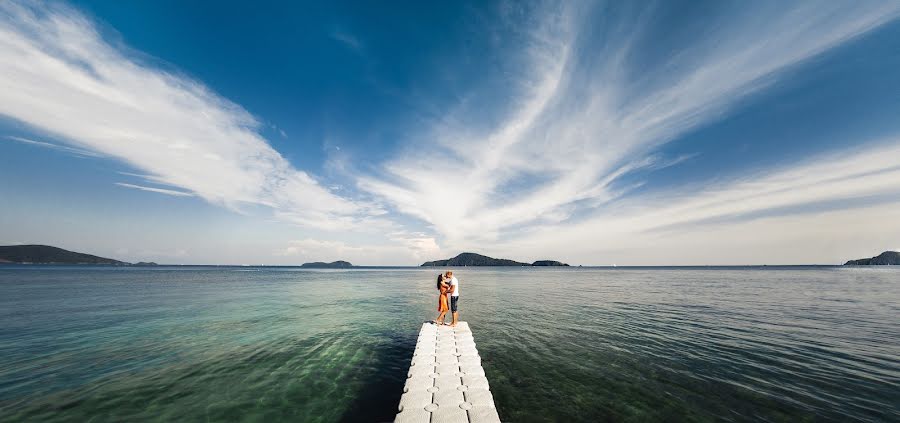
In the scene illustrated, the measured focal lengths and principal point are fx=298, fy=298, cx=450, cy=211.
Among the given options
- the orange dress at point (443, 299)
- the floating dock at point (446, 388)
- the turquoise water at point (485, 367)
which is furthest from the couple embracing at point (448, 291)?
the floating dock at point (446, 388)

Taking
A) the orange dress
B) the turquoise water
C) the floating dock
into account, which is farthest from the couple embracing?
the floating dock

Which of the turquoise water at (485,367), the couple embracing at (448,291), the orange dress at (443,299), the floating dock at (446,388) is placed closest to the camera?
the floating dock at (446,388)

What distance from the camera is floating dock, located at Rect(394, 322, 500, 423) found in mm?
8148

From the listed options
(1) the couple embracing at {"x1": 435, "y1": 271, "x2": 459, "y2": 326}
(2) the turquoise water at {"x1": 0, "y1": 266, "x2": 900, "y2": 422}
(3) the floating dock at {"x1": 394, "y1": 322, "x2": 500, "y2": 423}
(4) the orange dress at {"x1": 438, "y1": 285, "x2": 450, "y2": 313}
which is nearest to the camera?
(3) the floating dock at {"x1": 394, "y1": 322, "x2": 500, "y2": 423}

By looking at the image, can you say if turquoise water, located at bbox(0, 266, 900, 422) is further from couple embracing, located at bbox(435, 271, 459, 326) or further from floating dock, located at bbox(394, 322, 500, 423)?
couple embracing, located at bbox(435, 271, 459, 326)

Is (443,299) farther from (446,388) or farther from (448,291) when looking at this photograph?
(446,388)

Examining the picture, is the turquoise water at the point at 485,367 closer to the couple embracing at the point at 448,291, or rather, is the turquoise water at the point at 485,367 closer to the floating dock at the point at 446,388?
the floating dock at the point at 446,388

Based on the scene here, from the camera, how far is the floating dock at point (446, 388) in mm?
8148

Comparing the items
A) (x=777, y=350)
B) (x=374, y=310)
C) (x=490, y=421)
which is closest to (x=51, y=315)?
(x=374, y=310)

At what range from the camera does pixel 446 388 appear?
987cm

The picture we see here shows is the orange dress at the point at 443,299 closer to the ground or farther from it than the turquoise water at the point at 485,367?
farther from it

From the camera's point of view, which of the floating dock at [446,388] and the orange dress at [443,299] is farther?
the orange dress at [443,299]

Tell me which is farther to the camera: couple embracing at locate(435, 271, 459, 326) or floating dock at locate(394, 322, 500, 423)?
couple embracing at locate(435, 271, 459, 326)

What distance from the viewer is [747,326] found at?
74.8 ft
